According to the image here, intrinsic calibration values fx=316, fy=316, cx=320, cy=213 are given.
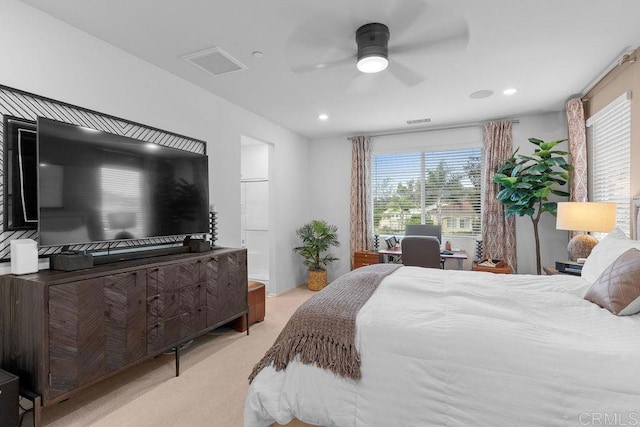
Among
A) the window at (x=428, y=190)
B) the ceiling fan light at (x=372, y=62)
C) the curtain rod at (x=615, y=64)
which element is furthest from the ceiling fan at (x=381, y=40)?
the window at (x=428, y=190)

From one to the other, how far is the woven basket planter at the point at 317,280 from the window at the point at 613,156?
367 centimetres

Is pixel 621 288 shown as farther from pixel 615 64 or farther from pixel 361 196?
pixel 361 196

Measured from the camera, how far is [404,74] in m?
2.96

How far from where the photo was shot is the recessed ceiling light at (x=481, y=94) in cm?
354

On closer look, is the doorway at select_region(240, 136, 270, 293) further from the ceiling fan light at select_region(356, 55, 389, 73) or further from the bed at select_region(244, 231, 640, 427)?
the bed at select_region(244, 231, 640, 427)

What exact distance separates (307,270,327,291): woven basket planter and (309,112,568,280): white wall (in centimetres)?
50

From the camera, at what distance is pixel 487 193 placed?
4637mm

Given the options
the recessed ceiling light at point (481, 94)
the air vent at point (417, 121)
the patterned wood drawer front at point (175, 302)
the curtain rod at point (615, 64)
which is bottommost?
the patterned wood drawer front at point (175, 302)

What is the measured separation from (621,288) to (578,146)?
2904 millimetres

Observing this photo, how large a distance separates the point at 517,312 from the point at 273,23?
94.2 inches

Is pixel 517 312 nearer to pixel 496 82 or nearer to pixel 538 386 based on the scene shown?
pixel 538 386

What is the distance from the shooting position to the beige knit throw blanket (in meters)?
1.50

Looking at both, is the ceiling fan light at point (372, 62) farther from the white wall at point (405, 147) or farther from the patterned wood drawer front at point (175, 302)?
the white wall at point (405, 147)
